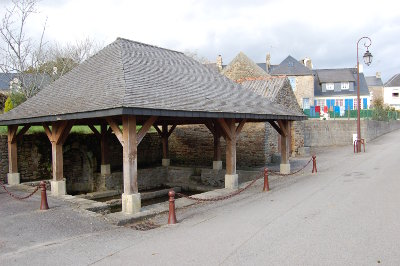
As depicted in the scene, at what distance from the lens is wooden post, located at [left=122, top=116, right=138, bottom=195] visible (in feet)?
24.9

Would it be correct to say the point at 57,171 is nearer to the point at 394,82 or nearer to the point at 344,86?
the point at 344,86

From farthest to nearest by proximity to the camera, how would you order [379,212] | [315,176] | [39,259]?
[315,176] → [379,212] → [39,259]

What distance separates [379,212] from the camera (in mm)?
7402

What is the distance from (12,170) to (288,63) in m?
33.2

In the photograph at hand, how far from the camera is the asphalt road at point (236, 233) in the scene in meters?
5.09

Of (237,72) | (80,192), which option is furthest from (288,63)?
(80,192)

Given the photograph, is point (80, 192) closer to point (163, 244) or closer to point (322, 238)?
point (163, 244)

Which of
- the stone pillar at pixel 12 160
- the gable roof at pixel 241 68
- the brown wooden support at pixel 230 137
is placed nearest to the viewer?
the brown wooden support at pixel 230 137

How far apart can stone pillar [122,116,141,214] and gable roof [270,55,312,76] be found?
33.1 metres

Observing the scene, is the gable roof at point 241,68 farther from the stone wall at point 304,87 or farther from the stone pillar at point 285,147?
the stone wall at point 304,87

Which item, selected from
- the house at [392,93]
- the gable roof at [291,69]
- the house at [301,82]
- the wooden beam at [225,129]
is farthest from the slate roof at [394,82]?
the wooden beam at [225,129]

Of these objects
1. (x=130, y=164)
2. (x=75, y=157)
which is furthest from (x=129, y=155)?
(x=75, y=157)

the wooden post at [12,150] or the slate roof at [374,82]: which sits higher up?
the slate roof at [374,82]

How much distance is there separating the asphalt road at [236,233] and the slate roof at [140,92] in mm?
2339
